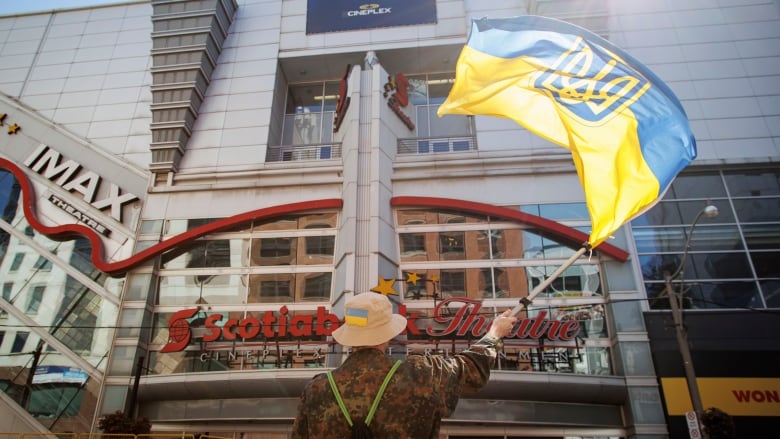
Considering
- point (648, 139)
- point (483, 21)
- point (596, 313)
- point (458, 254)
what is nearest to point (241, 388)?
point (458, 254)

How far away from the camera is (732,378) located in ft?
57.3

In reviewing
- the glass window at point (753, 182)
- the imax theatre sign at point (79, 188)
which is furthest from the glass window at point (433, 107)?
the imax theatre sign at point (79, 188)

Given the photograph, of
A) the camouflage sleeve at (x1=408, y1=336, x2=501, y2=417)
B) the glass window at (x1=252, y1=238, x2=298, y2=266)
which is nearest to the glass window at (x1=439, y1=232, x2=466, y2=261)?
the glass window at (x1=252, y1=238, x2=298, y2=266)

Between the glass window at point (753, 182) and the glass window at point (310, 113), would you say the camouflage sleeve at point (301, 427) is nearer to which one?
the glass window at point (753, 182)

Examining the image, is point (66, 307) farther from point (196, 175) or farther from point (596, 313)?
point (596, 313)

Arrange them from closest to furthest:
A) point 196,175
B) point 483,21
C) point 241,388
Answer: point 483,21 → point 241,388 → point 196,175

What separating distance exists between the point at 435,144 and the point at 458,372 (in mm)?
21800

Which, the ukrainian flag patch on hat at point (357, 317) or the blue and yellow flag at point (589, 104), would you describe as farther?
the blue and yellow flag at point (589, 104)

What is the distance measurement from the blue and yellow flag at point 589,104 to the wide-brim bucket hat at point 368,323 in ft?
10.4

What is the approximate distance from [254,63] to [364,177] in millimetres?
10005

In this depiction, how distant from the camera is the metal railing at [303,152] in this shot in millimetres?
24578

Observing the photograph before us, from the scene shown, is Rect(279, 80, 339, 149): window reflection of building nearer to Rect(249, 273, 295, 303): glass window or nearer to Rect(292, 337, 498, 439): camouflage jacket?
Rect(249, 273, 295, 303): glass window

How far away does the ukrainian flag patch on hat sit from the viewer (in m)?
3.57

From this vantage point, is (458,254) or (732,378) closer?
(732,378)
